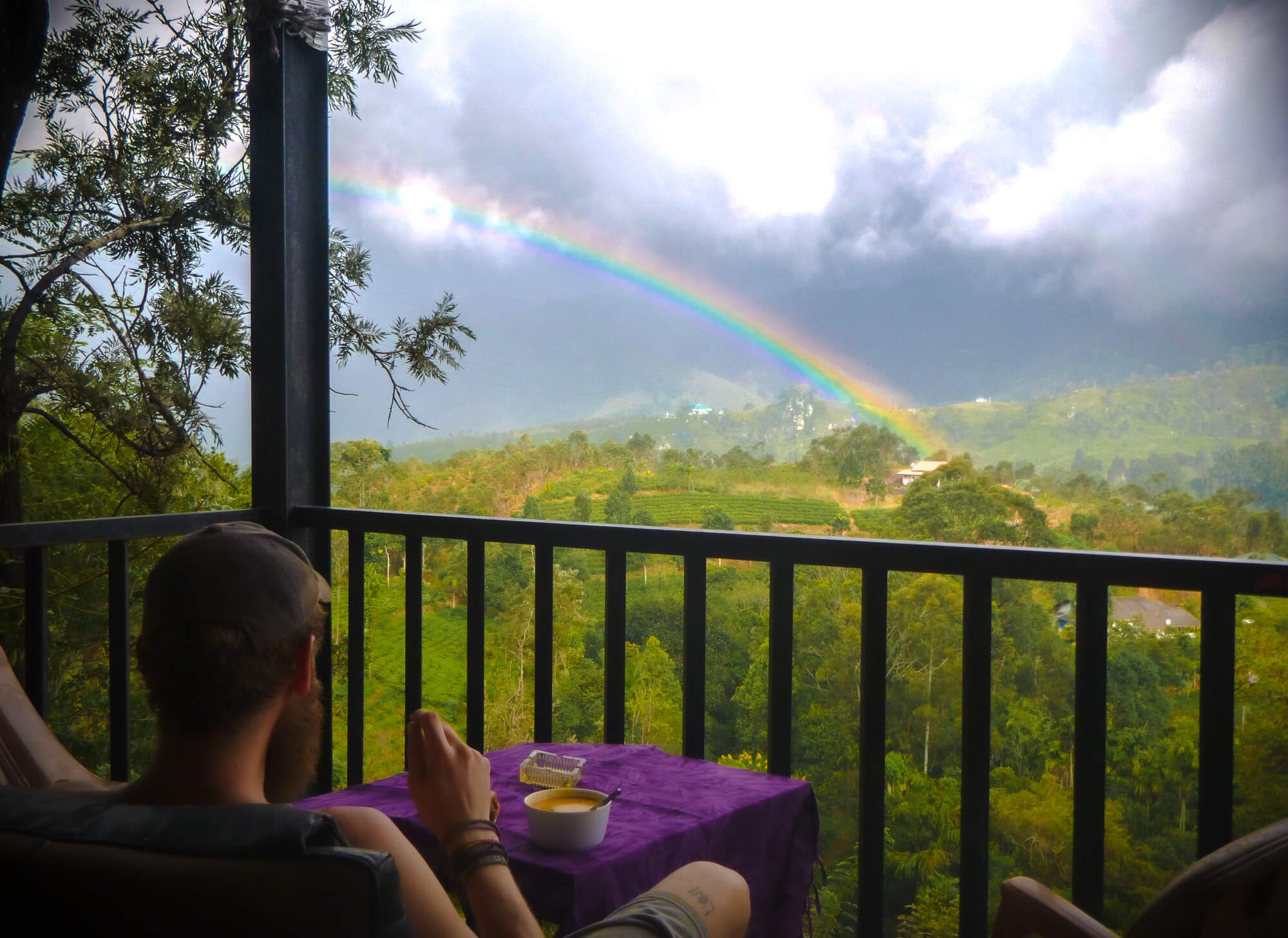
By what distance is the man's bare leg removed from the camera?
94 cm

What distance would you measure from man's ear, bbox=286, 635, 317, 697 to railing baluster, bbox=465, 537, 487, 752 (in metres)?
1.43

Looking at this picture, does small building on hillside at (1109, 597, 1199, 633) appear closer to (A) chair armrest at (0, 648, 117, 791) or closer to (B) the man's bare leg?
(B) the man's bare leg

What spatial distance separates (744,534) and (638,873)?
0.93 metres

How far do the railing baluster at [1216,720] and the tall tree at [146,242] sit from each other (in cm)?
274

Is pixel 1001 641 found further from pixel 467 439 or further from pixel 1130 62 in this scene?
pixel 1130 62

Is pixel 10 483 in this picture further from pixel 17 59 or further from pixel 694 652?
pixel 694 652

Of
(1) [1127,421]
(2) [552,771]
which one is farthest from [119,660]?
(1) [1127,421]

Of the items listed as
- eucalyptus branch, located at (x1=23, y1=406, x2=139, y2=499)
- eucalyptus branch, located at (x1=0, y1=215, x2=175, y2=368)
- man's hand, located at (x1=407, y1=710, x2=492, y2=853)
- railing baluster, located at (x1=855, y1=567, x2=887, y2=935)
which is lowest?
railing baluster, located at (x1=855, y1=567, x2=887, y2=935)

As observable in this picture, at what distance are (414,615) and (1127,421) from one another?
17.8 m

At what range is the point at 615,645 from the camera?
212 centimetres

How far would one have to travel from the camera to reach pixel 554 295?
60.0 ft

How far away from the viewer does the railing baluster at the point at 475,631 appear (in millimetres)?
2314

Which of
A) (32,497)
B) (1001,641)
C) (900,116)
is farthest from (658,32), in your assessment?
(32,497)

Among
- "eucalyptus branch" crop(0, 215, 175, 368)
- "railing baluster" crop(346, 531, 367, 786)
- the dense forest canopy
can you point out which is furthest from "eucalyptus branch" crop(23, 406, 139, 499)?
the dense forest canopy
